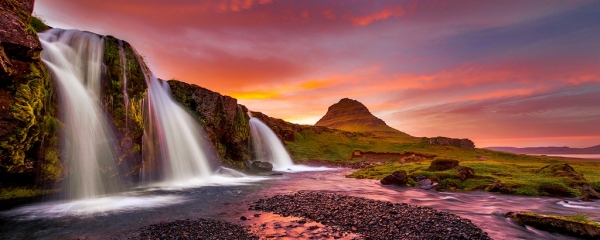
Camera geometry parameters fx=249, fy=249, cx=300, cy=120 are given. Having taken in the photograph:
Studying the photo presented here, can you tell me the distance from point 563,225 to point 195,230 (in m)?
17.1

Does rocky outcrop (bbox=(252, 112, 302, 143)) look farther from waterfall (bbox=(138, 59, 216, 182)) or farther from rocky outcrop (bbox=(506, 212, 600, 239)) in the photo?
rocky outcrop (bbox=(506, 212, 600, 239))

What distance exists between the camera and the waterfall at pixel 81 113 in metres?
17.9

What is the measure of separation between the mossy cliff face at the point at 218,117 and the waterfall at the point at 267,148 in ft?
25.7

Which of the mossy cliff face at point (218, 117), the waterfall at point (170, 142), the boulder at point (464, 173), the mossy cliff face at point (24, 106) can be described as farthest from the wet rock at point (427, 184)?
the mossy cliff face at point (24, 106)

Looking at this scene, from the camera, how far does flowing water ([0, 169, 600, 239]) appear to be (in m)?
11.6

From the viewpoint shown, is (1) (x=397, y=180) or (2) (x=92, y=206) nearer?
(2) (x=92, y=206)

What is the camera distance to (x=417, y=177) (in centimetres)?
2762

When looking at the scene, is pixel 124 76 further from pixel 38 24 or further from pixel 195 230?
pixel 195 230

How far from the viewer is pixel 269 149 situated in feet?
195

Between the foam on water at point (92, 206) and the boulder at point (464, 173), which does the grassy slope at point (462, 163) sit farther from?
the foam on water at point (92, 206)

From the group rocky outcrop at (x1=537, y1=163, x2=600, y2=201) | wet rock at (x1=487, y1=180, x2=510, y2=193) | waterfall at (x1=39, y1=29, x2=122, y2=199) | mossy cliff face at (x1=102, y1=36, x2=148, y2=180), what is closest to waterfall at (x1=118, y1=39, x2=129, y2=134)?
mossy cliff face at (x1=102, y1=36, x2=148, y2=180)

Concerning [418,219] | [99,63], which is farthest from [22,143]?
[418,219]

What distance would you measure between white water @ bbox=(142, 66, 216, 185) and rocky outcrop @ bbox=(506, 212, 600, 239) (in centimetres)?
2963

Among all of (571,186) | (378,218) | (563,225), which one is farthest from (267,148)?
(563,225)
